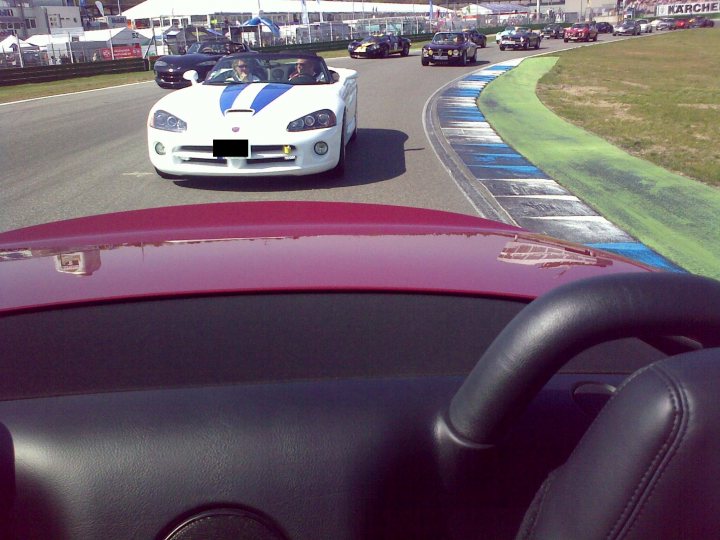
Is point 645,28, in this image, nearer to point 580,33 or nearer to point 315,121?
point 580,33

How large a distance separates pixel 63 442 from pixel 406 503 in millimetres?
648

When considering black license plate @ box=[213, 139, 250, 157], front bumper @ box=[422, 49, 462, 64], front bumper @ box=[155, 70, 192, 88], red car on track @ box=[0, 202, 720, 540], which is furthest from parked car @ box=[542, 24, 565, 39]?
red car on track @ box=[0, 202, 720, 540]

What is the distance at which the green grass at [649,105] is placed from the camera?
1126 centimetres

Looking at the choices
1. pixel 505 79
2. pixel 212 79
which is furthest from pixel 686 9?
pixel 212 79

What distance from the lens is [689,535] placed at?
3.63 ft

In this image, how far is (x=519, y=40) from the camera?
42844mm

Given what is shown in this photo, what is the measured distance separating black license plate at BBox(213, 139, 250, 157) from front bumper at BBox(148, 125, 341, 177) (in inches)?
1.9

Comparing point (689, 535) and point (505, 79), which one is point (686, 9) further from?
point (689, 535)

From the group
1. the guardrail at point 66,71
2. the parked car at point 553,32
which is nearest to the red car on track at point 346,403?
the guardrail at point 66,71

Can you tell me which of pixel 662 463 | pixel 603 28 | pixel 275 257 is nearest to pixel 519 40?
pixel 603 28

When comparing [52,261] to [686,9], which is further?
[686,9]

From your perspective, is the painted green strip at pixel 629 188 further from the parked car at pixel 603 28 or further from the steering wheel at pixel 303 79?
the parked car at pixel 603 28

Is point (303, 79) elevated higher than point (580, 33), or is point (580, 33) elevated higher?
point (303, 79)

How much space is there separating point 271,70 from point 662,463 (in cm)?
881
